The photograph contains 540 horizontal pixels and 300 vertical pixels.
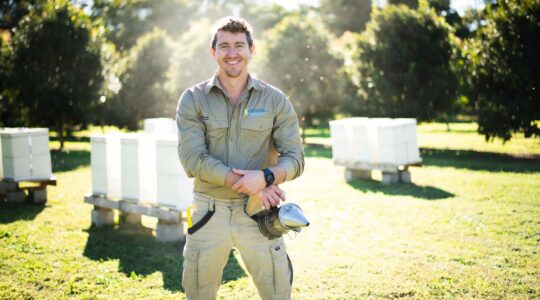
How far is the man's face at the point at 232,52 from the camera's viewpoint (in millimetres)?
3227

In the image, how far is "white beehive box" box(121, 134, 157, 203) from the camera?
721 cm

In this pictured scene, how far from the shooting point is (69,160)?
18.0 metres

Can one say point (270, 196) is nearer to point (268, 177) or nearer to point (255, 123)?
point (268, 177)

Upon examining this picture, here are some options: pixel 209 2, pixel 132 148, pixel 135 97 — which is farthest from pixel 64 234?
pixel 209 2

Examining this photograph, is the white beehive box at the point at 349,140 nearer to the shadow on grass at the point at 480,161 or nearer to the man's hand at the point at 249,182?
the shadow on grass at the point at 480,161

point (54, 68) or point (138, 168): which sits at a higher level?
point (54, 68)

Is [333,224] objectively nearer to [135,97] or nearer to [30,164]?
[30,164]

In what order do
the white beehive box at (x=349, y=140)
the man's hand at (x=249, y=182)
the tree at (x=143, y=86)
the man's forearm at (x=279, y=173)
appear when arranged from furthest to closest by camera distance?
the tree at (x=143, y=86)
the white beehive box at (x=349, y=140)
the man's forearm at (x=279, y=173)
the man's hand at (x=249, y=182)

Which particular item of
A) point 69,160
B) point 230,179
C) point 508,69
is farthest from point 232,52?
point 69,160

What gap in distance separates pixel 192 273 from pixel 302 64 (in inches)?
909

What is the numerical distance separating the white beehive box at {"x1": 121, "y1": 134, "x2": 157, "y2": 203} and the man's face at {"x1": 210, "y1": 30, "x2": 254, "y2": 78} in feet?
13.7

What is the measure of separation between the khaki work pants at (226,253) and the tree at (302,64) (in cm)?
2233

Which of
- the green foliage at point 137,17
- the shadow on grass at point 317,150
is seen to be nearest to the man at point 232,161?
the shadow on grass at point 317,150

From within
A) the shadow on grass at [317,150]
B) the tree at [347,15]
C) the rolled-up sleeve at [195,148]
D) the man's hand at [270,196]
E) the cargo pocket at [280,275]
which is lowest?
the shadow on grass at [317,150]
